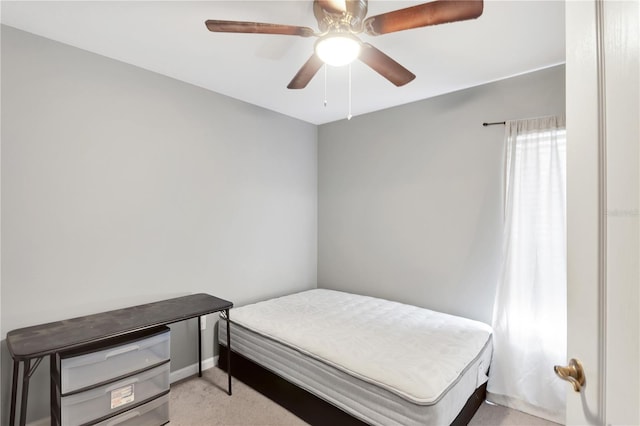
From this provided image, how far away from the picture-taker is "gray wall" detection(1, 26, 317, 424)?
6.14ft

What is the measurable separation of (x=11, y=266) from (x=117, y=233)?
1.88 ft

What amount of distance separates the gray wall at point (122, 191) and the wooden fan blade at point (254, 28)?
50.8 inches

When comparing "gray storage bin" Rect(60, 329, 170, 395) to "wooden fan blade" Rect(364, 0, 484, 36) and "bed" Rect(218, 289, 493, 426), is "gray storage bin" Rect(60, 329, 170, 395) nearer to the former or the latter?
"bed" Rect(218, 289, 493, 426)

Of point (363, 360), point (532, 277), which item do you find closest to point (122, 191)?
point (363, 360)

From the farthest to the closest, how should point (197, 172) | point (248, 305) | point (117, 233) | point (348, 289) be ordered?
1. point (348, 289)
2. point (248, 305)
3. point (197, 172)
4. point (117, 233)

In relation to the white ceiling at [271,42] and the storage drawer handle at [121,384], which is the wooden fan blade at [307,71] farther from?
the storage drawer handle at [121,384]

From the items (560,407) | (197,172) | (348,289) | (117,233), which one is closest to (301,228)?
(348,289)

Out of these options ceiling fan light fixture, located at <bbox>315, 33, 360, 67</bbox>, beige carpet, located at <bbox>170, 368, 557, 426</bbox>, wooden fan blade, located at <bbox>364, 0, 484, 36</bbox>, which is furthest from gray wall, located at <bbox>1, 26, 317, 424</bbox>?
wooden fan blade, located at <bbox>364, 0, 484, 36</bbox>

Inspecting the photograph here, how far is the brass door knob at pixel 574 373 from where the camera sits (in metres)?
0.73

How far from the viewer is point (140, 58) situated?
2221 millimetres

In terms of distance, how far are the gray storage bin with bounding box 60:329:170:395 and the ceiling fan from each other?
1.86m

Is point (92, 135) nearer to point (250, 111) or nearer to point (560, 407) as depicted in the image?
point (250, 111)

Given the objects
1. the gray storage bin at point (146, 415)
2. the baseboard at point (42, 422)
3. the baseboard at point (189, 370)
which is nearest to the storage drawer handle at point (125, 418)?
the gray storage bin at point (146, 415)

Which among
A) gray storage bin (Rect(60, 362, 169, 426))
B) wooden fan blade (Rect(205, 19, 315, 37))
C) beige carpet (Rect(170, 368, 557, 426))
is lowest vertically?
beige carpet (Rect(170, 368, 557, 426))
